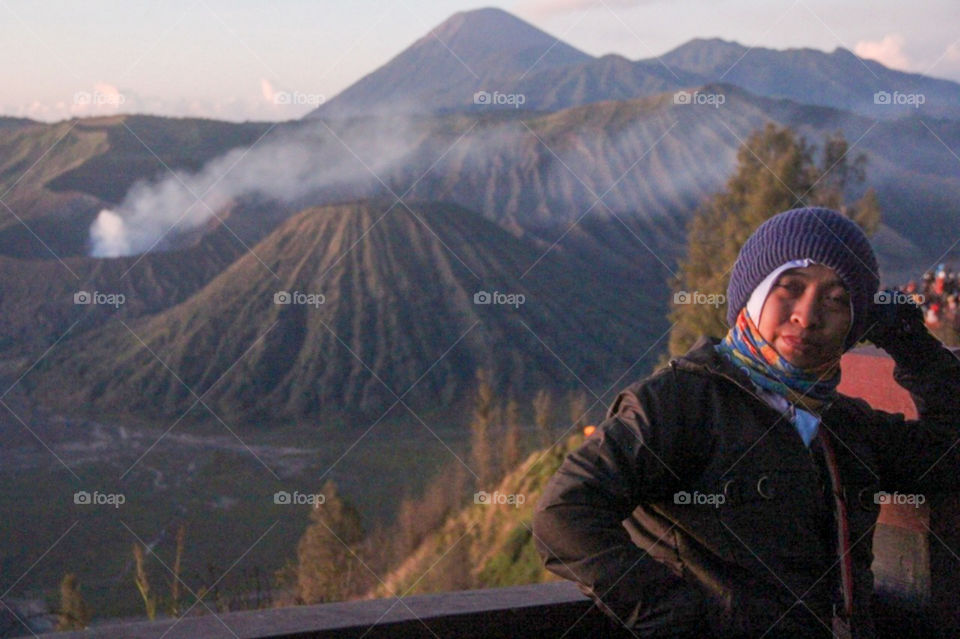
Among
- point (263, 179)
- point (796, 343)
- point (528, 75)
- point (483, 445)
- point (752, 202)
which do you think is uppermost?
point (528, 75)

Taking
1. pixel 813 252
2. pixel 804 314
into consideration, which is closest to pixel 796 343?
pixel 804 314

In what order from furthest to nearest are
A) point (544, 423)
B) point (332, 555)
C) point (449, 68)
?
point (449, 68), point (544, 423), point (332, 555)

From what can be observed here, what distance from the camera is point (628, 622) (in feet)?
6.12

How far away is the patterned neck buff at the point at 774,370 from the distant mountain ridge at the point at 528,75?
32111 millimetres

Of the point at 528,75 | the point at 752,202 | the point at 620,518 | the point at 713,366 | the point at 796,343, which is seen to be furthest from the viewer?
the point at 528,75

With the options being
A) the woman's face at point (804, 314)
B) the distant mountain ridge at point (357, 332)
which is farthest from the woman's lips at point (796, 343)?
the distant mountain ridge at point (357, 332)

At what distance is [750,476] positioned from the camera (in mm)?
1962

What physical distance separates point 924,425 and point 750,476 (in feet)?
2.21

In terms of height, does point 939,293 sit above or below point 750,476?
above

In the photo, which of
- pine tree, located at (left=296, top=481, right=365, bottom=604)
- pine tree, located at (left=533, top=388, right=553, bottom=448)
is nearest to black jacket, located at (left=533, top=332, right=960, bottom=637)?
pine tree, located at (left=296, top=481, right=365, bottom=604)

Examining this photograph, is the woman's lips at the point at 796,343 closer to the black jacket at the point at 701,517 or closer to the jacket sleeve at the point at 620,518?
the black jacket at the point at 701,517

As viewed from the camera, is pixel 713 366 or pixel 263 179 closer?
pixel 713 366

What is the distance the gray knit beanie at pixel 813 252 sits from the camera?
7.09ft

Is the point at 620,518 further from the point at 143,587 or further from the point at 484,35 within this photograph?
the point at 484,35
